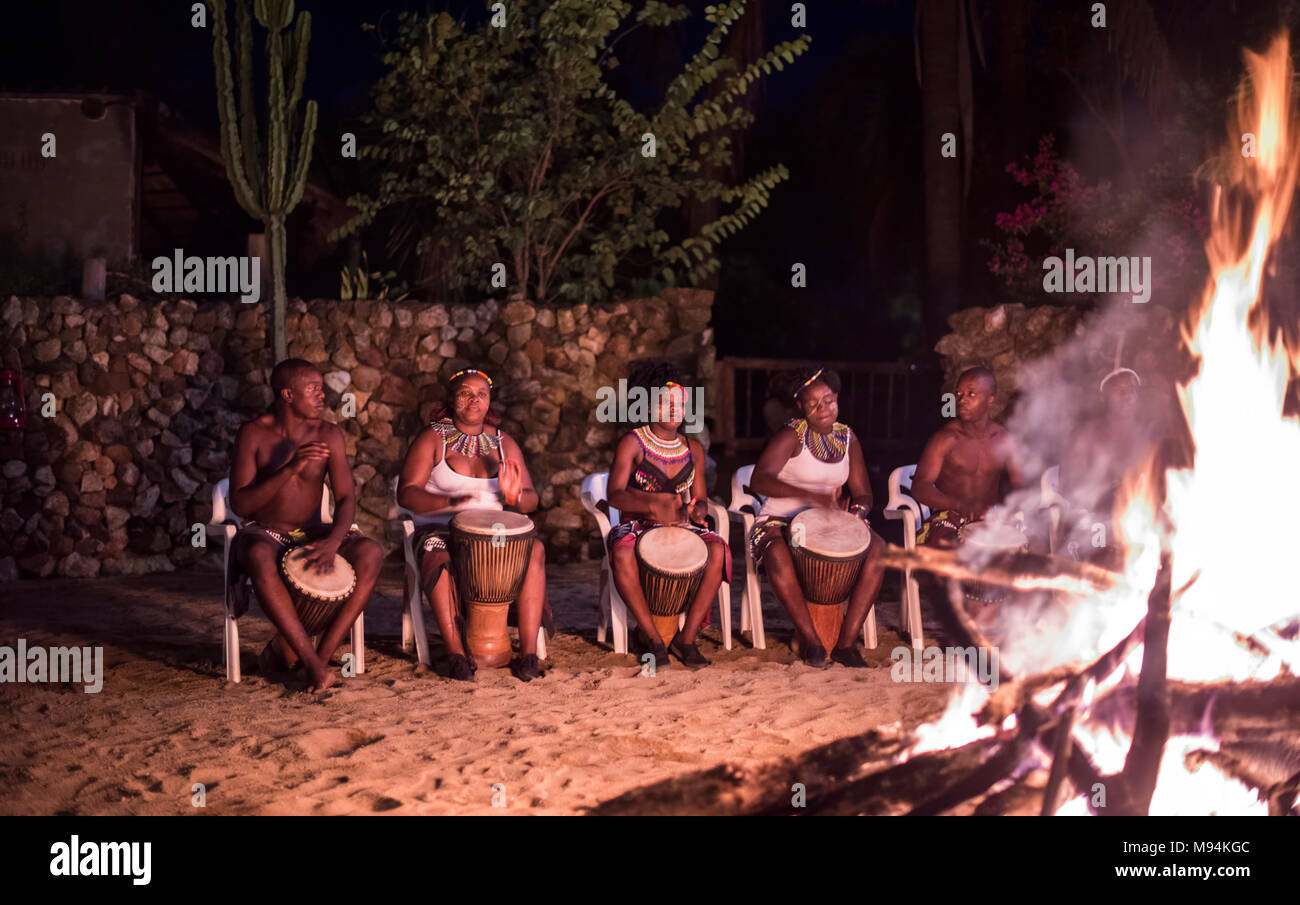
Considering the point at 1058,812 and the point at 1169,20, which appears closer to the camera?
the point at 1058,812

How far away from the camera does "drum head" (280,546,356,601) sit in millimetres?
5812

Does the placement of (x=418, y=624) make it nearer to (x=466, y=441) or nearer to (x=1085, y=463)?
(x=466, y=441)

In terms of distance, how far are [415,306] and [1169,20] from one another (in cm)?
828


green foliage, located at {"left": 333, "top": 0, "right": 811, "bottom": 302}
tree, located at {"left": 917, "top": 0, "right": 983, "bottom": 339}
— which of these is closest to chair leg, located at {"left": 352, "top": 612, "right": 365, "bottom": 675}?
green foliage, located at {"left": 333, "top": 0, "right": 811, "bottom": 302}

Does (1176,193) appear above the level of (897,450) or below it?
above

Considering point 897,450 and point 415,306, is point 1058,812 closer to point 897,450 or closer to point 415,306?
point 415,306

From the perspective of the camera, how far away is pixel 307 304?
10.1 meters

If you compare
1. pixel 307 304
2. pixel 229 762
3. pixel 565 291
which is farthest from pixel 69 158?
pixel 229 762

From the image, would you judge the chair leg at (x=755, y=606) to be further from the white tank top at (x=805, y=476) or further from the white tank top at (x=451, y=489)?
the white tank top at (x=451, y=489)

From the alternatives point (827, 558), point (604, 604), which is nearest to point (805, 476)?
point (827, 558)

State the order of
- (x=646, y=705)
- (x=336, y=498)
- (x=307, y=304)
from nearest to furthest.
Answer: (x=646, y=705) < (x=336, y=498) < (x=307, y=304)

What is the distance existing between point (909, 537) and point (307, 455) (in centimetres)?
318

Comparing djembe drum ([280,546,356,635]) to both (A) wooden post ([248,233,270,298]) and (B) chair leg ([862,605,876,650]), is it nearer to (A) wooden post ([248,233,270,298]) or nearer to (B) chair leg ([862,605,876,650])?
(B) chair leg ([862,605,876,650])

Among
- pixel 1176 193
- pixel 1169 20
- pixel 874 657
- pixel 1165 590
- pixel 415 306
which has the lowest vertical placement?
pixel 874 657
